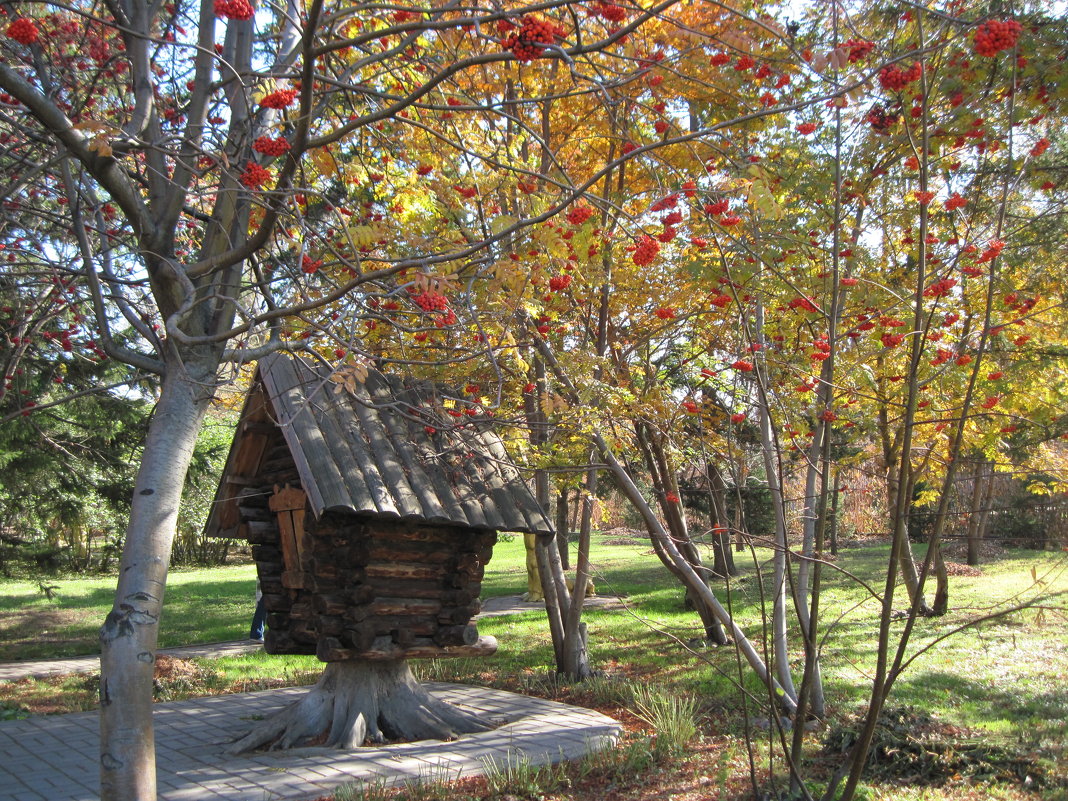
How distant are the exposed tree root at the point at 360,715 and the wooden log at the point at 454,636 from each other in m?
0.53

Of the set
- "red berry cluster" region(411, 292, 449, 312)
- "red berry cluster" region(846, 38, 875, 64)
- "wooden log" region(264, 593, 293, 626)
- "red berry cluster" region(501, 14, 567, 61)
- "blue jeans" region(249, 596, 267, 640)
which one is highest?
"red berry cluster" region(846, 38, 875, 64)

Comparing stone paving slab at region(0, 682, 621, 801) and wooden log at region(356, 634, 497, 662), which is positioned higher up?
wooden log at region(356, 634, 497, 662)

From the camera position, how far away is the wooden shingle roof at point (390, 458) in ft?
21.5

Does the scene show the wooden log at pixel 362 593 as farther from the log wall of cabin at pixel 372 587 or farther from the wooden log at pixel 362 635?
the wooden log at pixel 362 635

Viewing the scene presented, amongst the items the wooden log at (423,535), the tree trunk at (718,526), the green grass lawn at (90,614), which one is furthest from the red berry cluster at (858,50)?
the green grass lawn at (90,614)

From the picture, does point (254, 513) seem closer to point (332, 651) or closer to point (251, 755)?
point (332, 651)

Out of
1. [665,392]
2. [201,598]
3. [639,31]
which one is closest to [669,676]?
[665,392]

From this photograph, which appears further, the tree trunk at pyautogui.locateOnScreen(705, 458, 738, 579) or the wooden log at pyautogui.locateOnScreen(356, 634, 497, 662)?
the wooden log at pyautogui.locateOnScreen(356, 634, 497, 662)

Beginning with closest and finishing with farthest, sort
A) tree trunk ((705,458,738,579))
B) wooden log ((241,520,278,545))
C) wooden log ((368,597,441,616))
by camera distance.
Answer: tree trunk ((705,458,738,579))
wooden log ((368,597,441,616))
wooden log ((241,520,278,545))

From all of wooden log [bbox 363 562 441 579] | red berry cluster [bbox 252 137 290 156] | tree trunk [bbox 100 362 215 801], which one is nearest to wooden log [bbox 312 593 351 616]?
wooden log [bbox 363 562 441 579]

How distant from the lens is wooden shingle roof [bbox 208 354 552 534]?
655 centimetres

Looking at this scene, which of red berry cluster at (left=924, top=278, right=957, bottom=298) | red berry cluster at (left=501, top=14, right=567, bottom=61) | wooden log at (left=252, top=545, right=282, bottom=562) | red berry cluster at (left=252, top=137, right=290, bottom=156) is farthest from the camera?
wooden log at (left=252, top=545, right=282, bottom=562)

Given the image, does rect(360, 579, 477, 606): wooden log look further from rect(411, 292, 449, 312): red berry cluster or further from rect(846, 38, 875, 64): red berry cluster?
rect(846, 38, 875, 64): red berry cluster

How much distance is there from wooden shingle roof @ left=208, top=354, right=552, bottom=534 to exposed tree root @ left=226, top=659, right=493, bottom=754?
1.77 m
